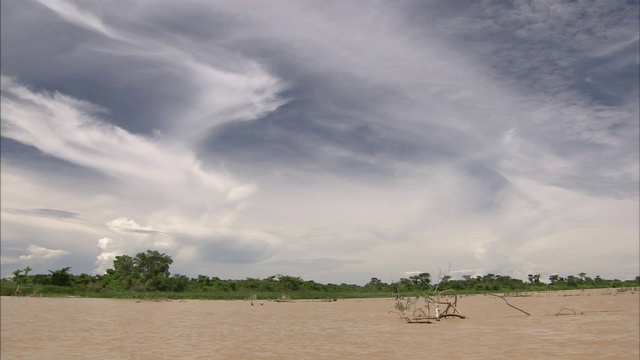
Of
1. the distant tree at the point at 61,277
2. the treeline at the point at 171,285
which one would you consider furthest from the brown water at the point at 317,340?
the distant tree at the point at 61,277

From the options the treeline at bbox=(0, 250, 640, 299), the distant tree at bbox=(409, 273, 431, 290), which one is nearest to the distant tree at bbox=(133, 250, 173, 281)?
the treeline at bbox=(0, 250, 640, 299)

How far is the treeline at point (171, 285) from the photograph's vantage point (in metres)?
56.2

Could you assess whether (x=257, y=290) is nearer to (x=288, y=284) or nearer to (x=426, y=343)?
(x=288, y=284)

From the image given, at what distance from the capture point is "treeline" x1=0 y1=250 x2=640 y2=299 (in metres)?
56.2

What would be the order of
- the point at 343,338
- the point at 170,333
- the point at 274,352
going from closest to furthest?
1. the point at 274,352
2. the point at 343,338
3. the point at 170,333

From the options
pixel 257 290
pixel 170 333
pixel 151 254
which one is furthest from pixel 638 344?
pixel 151 254

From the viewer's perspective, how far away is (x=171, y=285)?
6469cm

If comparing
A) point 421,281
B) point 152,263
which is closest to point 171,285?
point 152,263

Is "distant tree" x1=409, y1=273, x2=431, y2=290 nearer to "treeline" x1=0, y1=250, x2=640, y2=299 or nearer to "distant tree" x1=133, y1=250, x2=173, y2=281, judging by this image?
"treeline" x1=0, y1=250, x2=640, y2=299

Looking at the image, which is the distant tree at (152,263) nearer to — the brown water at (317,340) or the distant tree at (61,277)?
the distant tree at (61,277)

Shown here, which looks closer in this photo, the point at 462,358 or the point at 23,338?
the point at 462,358

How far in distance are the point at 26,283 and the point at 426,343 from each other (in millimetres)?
57537

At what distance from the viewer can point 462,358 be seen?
524 inches

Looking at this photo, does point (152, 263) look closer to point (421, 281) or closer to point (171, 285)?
point (171, 285)
